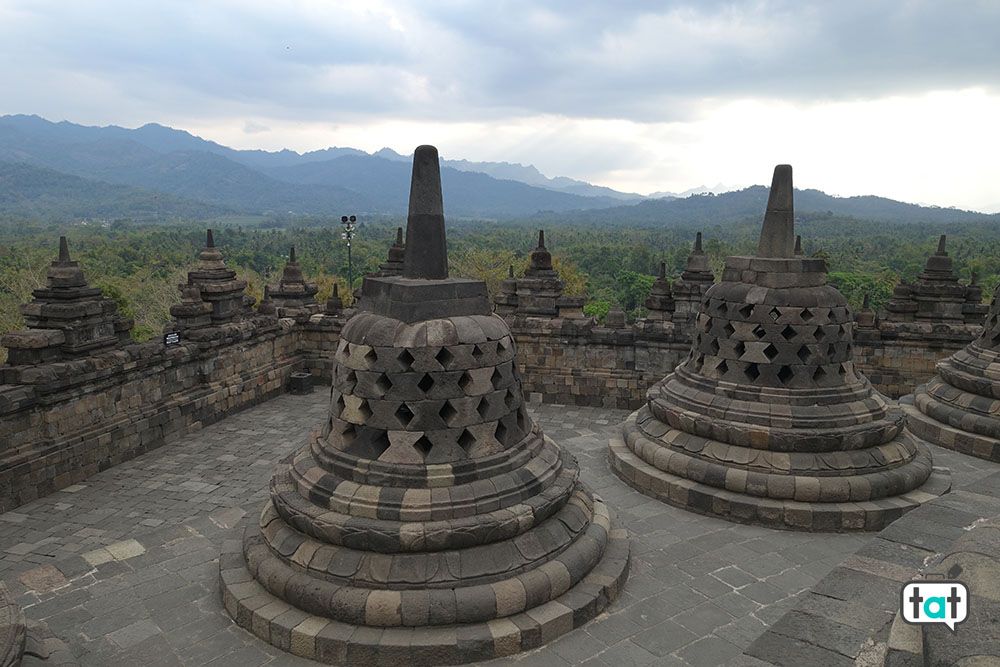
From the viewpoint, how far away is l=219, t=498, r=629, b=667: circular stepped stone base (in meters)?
4.57

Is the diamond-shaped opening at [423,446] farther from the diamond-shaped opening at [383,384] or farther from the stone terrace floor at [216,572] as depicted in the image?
the stone terrace floor at [216,572]

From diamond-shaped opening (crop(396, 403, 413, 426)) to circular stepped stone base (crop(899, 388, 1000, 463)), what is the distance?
8.05m

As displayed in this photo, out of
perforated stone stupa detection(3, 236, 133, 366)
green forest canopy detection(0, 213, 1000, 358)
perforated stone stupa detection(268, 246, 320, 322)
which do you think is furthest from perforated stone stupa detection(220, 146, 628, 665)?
green forest canopy detection(0, 213, 1000, 358)

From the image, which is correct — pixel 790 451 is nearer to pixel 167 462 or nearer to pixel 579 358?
pixel 579 358

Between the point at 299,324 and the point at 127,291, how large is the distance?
34.6m

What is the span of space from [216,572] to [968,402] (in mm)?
9942

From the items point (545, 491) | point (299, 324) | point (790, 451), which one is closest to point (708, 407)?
point (790, 451)

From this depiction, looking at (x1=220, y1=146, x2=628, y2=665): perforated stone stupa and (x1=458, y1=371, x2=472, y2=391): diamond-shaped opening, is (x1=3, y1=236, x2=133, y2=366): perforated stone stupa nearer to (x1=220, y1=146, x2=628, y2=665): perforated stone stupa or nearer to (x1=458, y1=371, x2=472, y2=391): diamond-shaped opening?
(x1=220, y1=146, x2=628, y2=665): perforated stone stupa

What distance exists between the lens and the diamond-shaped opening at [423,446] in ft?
17.2

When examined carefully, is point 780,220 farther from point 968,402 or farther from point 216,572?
point 216,572

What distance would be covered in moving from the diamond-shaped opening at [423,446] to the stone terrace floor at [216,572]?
167 centimetres

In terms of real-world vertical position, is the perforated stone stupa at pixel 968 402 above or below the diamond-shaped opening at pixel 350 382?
below

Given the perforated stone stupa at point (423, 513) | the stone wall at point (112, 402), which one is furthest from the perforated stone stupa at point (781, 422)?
the stone wall at point (112, 402)

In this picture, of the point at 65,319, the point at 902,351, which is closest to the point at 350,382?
the point at 65,319
